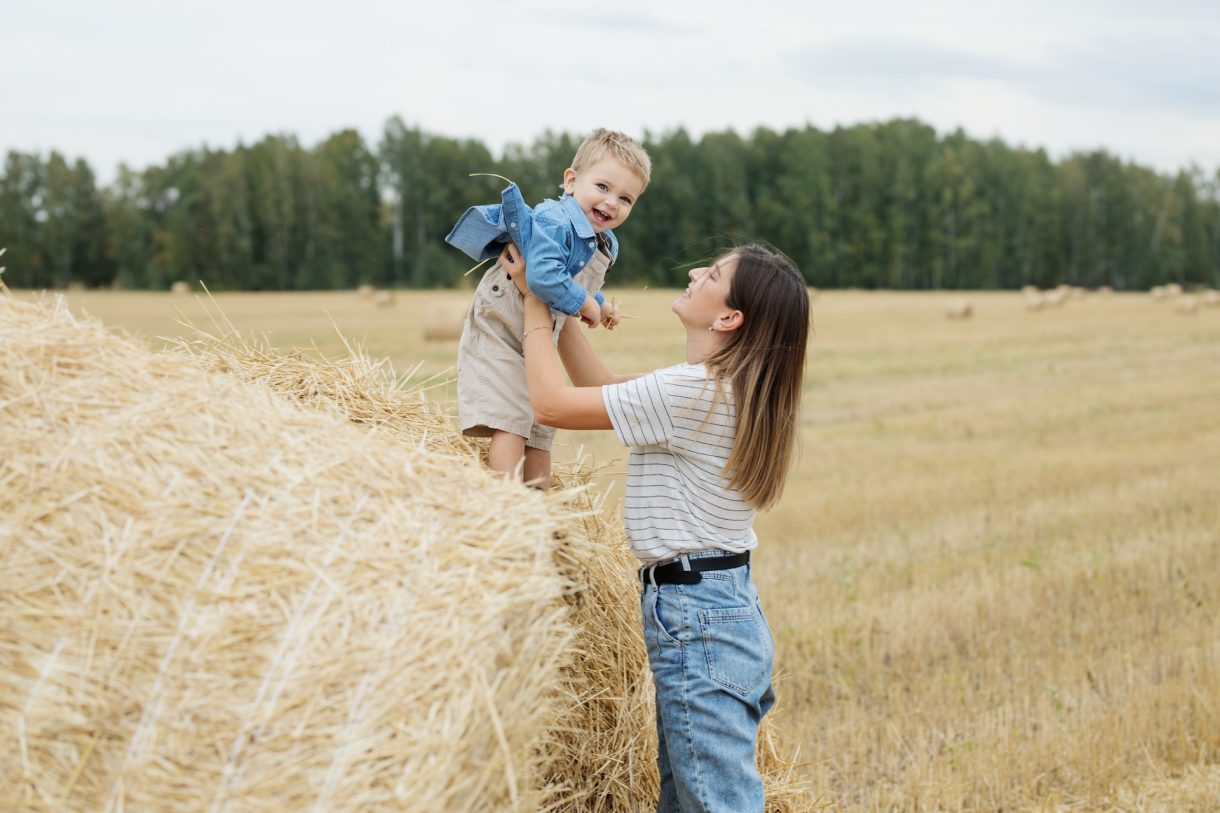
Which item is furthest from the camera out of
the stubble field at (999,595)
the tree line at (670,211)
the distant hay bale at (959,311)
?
the tree line at (670,211)

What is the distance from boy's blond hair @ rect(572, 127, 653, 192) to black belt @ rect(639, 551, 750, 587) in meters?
1.16

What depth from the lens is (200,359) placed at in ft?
10.4

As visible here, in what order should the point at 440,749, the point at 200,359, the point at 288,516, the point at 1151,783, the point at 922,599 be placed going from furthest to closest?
the point at 922,599
the point at 1151,783
the point at 200,359
the point at 288,516
the point at 440,749

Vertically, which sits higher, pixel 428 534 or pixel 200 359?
pixel 200 359

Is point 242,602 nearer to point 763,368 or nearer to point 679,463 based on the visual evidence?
point 679,463

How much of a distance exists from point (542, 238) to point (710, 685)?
120 cm

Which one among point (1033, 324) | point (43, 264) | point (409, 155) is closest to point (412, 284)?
point (409, 155)

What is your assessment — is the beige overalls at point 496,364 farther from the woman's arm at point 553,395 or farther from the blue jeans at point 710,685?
the blue jeans at point 710,685

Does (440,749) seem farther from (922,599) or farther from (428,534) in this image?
(922,599)

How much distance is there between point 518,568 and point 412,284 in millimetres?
55963

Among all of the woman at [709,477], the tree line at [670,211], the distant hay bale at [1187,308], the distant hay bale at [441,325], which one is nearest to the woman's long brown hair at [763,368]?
the woman at [709,477]

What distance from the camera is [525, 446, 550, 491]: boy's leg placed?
340 centimetres

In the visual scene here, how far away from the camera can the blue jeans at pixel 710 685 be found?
2861 mm

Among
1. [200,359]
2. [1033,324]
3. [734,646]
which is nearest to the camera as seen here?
[734,646]
